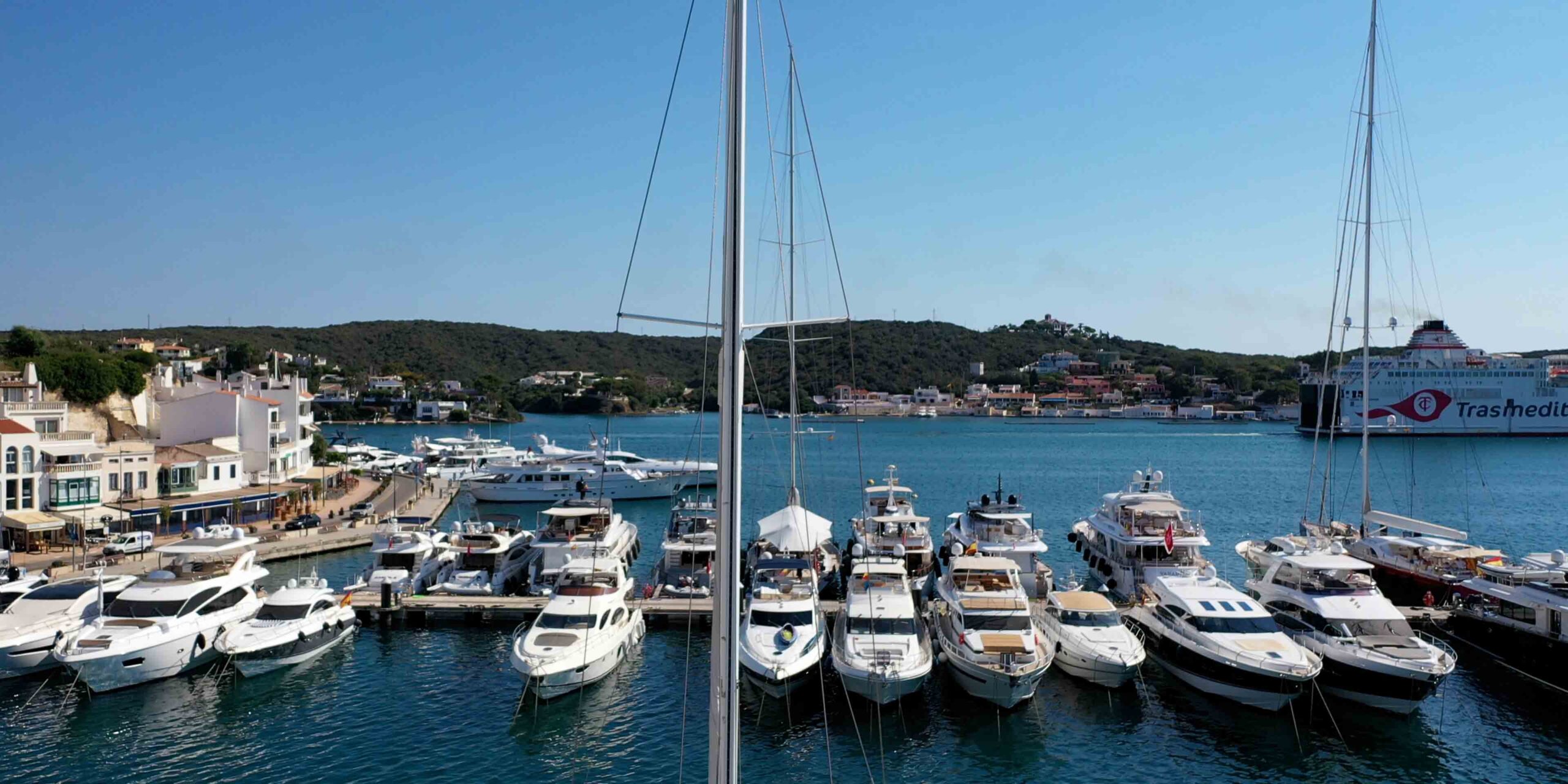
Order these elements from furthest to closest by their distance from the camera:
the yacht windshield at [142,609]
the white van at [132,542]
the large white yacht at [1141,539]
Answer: the white van at [132,542] → the large white yacht at [1141,539] → the yacht windshield at [142,609]

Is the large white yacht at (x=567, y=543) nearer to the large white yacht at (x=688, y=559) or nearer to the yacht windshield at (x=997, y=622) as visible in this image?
the large white yacht at (x=688, y=559)

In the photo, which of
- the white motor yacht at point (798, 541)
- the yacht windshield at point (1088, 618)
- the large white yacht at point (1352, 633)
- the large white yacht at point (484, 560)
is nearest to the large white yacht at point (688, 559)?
the white motor yacht at point (798, 541)

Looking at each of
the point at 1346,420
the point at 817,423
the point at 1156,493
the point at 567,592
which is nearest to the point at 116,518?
the point at 567,592

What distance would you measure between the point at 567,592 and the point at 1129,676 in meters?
12.8

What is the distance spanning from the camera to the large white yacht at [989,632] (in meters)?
19.2

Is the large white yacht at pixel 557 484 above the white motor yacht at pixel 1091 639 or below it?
below

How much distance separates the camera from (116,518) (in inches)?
1361

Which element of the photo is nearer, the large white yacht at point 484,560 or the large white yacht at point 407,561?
the large white yacht at point 484,560

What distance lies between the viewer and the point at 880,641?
20.0m

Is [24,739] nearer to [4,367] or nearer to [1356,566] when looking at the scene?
[1356,566]

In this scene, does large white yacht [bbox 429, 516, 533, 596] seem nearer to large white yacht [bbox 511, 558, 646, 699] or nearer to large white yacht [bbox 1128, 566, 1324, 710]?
large white yacht [bbox 511, 558, 646, 699]

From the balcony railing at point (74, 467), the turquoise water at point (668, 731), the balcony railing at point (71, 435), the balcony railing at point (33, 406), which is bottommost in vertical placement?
the turquoise water at point (668, 731)

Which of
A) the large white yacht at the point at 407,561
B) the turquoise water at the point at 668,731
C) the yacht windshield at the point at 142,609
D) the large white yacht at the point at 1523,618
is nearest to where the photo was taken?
the turquoise water at the point at 668,731

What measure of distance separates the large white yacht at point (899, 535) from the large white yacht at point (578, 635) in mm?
7178
